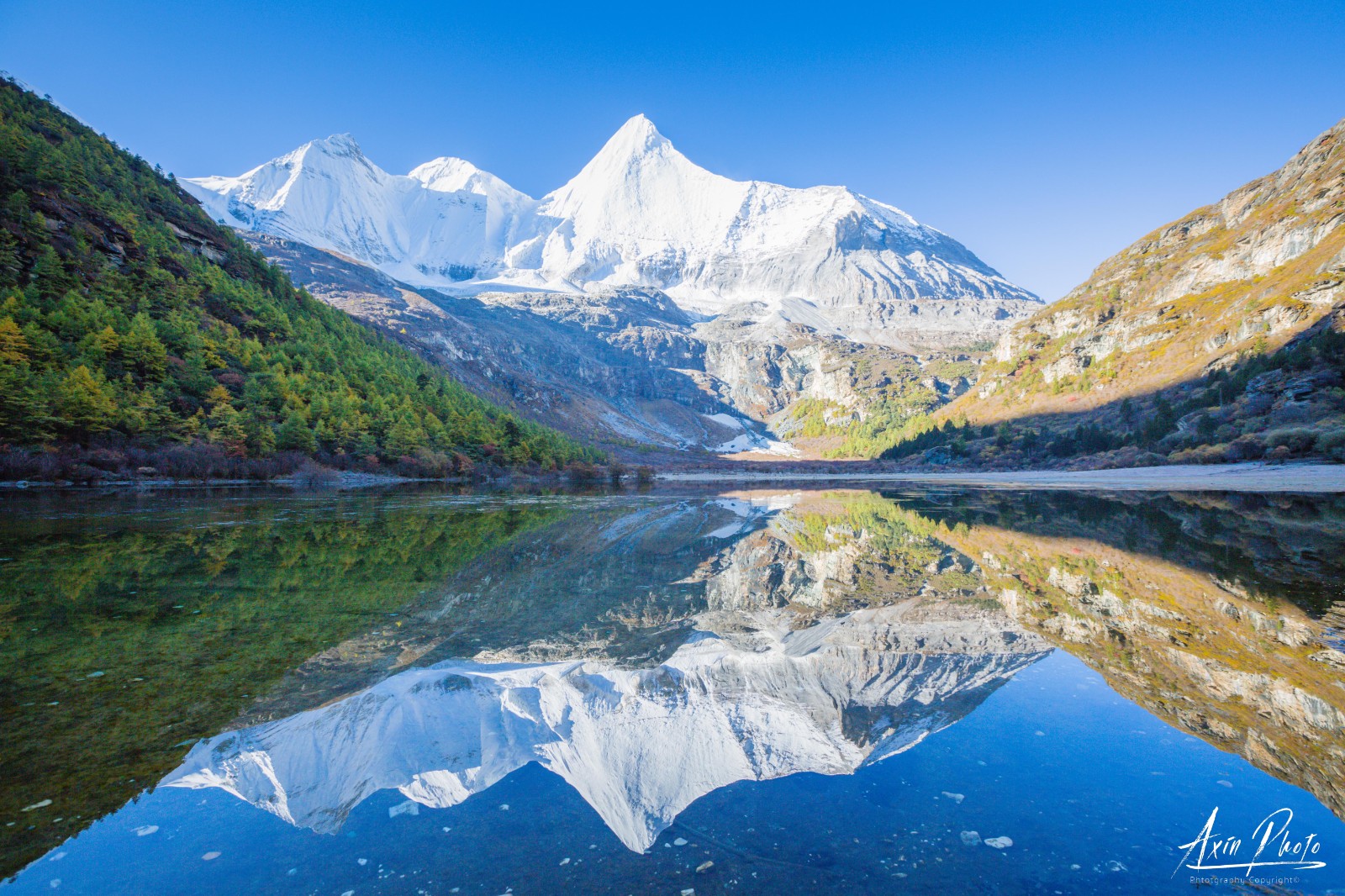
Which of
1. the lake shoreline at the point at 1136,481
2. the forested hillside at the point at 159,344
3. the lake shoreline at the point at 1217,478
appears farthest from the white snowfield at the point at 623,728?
the forested hillside at the point at 159,344

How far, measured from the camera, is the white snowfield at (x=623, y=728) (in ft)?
15.8

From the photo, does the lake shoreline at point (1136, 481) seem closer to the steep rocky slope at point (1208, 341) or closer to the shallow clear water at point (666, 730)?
the steep rocky slope at point (1208, 341)

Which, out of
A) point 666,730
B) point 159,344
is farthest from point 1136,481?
point 159,344

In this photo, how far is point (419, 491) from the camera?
5047 centimetres

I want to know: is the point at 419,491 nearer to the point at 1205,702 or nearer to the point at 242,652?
the point at 242,652

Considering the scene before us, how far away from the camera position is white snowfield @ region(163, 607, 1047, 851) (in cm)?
480

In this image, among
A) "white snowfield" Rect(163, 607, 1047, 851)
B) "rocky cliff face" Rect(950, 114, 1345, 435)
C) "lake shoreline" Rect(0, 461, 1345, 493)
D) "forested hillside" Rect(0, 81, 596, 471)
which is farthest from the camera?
"rocky cliff face" Rect(950, 114, 1345, 435)

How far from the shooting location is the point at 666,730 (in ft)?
19.6

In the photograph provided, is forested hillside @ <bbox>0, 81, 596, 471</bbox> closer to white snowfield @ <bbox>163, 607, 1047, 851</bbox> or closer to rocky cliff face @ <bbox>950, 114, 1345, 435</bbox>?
white snowfield @ <bbox>163, 607, 1047, 851</bbox>

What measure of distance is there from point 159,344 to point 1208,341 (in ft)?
460

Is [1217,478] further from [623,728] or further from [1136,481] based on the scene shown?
[623,728]

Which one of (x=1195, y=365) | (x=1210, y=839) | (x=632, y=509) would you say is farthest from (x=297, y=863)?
(x=1195, y=365)

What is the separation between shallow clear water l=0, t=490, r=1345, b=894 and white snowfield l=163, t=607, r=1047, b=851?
0.04 metres

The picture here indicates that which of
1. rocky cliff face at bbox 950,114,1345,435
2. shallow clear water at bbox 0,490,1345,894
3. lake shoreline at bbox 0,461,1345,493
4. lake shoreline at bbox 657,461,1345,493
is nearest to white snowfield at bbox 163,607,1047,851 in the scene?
shallow clear water at bbox 0,490,1345,894
